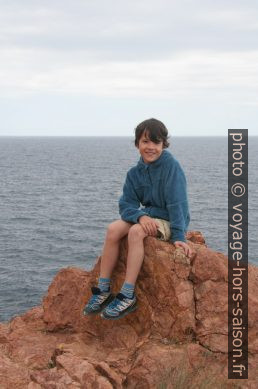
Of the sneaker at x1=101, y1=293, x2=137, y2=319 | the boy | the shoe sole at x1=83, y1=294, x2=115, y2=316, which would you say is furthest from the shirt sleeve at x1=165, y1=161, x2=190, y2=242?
the shoe sole at x1=83, y1=294, x2=115, y2=316

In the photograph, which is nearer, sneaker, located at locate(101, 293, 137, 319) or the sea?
sneaker, located at locate(101, 293, 137, 319)

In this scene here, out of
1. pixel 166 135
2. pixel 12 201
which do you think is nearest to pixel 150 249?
pixel 166 135

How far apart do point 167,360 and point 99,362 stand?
2.98 feet

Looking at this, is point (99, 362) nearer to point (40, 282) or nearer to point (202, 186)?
point (40, 282)

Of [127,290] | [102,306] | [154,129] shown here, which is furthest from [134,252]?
[154,129]

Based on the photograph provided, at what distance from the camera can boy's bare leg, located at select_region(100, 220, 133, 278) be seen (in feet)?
22.6

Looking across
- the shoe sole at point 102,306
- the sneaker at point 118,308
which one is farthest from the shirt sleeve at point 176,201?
the shoe sole at point 102,306

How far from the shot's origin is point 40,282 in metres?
28.8

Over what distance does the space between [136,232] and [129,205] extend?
0.58 m

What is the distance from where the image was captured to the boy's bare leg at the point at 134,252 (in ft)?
21.6

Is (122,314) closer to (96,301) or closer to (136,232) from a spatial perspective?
(96,301)

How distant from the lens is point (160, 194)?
6.94m

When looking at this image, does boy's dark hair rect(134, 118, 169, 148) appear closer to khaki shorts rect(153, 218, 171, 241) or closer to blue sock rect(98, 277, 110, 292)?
khaki shorts rect(153, 218, 171, 241)

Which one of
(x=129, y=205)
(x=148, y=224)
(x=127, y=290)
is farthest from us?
(x=129, y=205)
